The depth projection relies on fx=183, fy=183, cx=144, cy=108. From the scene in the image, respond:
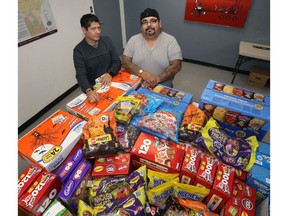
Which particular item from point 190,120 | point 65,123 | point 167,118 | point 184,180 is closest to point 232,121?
point 190,120

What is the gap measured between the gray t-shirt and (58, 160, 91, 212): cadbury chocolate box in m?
1.41

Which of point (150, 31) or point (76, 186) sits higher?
point (150, 31)

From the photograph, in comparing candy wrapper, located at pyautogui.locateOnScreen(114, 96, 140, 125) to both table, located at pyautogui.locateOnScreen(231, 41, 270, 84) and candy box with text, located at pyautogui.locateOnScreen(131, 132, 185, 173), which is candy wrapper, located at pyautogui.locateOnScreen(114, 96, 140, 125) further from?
table, located at pyautogui.locateOnScreen(231, 41, 270, 84)

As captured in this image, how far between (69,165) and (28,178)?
0.20m

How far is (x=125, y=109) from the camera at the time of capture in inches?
49.2

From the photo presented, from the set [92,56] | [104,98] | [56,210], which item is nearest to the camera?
[56,210]

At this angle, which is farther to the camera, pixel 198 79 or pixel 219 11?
pixel 198 79

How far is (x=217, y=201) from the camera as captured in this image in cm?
94

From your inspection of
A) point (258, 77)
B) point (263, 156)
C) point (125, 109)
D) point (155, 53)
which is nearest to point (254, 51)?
point (258, 77)

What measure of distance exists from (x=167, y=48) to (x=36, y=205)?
1.79 meters

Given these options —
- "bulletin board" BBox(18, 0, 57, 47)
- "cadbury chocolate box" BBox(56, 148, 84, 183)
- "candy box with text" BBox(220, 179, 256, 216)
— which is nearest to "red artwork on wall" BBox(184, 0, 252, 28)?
"bulletin board" BBox(18, 0, 57, 47)

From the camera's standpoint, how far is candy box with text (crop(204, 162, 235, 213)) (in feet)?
2.98

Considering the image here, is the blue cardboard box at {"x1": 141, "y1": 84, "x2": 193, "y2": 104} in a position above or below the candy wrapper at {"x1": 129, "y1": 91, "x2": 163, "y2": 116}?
below

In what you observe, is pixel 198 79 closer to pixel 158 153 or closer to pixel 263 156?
pixel 263 156
